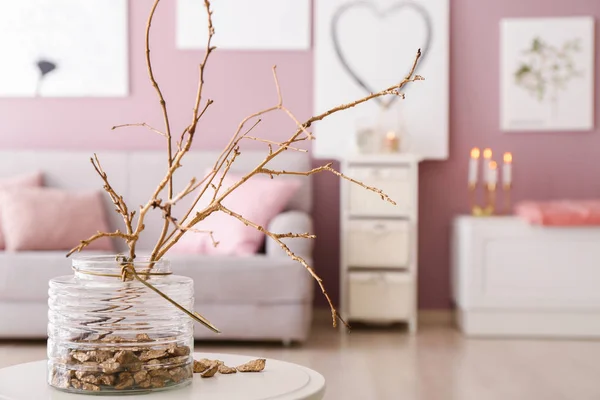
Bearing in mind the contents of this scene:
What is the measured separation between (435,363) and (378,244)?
897 millimetres

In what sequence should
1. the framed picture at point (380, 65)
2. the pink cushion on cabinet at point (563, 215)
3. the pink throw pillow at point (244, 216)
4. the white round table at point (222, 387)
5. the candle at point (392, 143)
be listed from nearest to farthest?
the white round table at point (222, 387) < the pink throw pillow at point (244, 216) < the pink cushion on cabinet at point (563, 215) < the candle at point (392, 143) < the framed picture at point (380, 65)

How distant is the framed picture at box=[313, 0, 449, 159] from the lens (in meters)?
4.51

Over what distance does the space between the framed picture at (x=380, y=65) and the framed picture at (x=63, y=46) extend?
111 cm

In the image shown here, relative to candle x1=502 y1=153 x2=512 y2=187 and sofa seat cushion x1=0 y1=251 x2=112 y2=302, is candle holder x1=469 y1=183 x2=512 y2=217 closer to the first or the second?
candle x1=502 y1=153 x2=512 y2=187

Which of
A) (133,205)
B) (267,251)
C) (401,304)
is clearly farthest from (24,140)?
(401,304)

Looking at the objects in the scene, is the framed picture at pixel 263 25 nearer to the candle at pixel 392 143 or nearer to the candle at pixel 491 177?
the candle at pixel 392 143

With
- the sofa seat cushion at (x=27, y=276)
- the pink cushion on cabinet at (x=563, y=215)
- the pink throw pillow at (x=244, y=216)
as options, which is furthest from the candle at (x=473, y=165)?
the sofa seat cushion at (x=27, y=276)

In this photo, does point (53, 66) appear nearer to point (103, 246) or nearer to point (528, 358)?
point (103, 246)

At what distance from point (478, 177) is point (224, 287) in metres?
1.73

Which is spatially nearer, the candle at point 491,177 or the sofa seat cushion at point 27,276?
the sofa seat cushion at point 27,276

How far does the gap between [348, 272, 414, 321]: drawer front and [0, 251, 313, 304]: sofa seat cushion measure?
63 cm

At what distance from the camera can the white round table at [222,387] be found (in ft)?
3.85

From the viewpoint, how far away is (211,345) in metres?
3.71

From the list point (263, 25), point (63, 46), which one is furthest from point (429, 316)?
point (63, 46)
